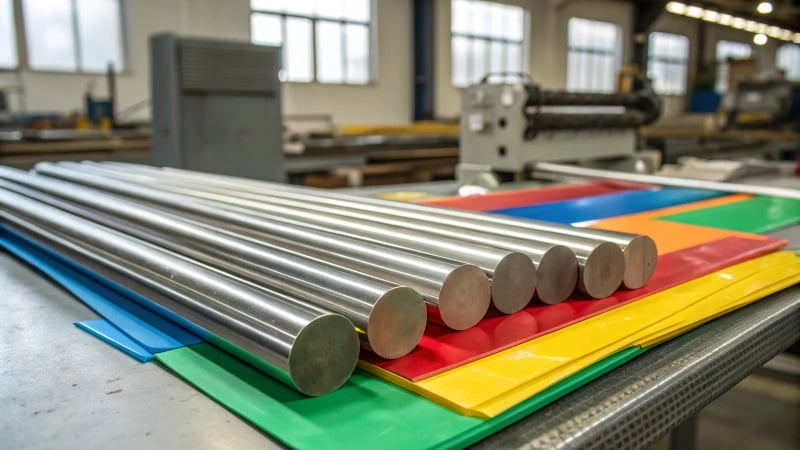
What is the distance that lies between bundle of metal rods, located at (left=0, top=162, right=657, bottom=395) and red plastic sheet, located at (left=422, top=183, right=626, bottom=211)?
574mm

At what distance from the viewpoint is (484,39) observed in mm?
9836

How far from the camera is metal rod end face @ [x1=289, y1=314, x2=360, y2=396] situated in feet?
2.04

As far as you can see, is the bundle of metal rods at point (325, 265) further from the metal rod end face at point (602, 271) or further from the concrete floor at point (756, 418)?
the concrete floor at point (756, 418)

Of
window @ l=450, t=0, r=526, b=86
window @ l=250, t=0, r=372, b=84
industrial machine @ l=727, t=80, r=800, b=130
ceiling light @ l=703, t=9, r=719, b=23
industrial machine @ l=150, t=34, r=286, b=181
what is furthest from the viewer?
window @ l=450, t=0, r=526, b=86

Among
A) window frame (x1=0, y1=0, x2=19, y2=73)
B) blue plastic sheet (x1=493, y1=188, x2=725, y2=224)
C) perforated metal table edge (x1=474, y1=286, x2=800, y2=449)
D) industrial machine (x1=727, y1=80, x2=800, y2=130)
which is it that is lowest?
perforated metal table edge (x1=474, y1=286, x2=800, y2=449)

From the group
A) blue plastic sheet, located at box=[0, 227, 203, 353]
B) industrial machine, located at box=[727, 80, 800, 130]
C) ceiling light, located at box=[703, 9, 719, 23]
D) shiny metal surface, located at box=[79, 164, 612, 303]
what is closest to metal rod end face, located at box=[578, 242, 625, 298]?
shiny metal surface, located at box=[79, 164, 612, 303]

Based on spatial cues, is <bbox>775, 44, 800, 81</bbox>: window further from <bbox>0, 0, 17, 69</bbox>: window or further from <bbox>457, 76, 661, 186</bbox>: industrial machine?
<bbox>0, 0, 17, 69</bbox>: window

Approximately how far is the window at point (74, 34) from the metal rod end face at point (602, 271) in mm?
6424

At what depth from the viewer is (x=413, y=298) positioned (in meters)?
0.69

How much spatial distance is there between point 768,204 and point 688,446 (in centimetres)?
78

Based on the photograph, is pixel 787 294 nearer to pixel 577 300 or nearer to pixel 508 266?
pixel 577 300

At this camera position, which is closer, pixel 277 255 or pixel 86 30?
pixel 277 255

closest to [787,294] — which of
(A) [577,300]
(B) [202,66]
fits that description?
(A) [577,300]

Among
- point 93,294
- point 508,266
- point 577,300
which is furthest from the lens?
point 93,294
